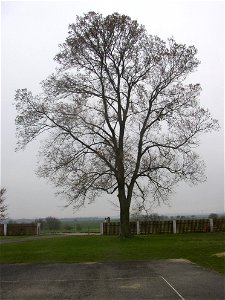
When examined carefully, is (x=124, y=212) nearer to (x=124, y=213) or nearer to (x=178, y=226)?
(x=124, y=213)

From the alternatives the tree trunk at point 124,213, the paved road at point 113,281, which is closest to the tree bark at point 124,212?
the tree trunk at point 124,213

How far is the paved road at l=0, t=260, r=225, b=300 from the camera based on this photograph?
10.1m

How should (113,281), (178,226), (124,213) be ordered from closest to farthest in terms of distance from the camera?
(113,281) < (124,213) < (178,226)

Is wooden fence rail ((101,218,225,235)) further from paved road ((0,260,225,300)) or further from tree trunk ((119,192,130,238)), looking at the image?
paved road ((0,260,225,300))

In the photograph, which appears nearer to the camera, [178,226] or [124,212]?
[124,212]

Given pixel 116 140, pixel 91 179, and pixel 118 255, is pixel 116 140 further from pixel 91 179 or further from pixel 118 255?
pixel 118 255

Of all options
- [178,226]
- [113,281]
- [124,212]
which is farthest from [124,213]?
[113,281]

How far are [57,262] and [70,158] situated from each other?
46.1ft

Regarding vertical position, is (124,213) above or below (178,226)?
above

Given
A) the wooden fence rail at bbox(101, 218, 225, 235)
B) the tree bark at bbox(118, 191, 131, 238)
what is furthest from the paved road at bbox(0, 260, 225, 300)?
the wooden fence rail at bbox(101, 218, 225, 235)

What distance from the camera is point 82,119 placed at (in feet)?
104

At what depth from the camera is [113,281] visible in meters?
12.0

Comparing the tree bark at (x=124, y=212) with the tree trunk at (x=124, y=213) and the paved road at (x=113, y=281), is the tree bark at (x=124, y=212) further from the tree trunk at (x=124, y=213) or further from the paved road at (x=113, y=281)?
the paved road at (x=113, y=281)

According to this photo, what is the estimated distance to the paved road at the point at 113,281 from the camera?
1005cm
